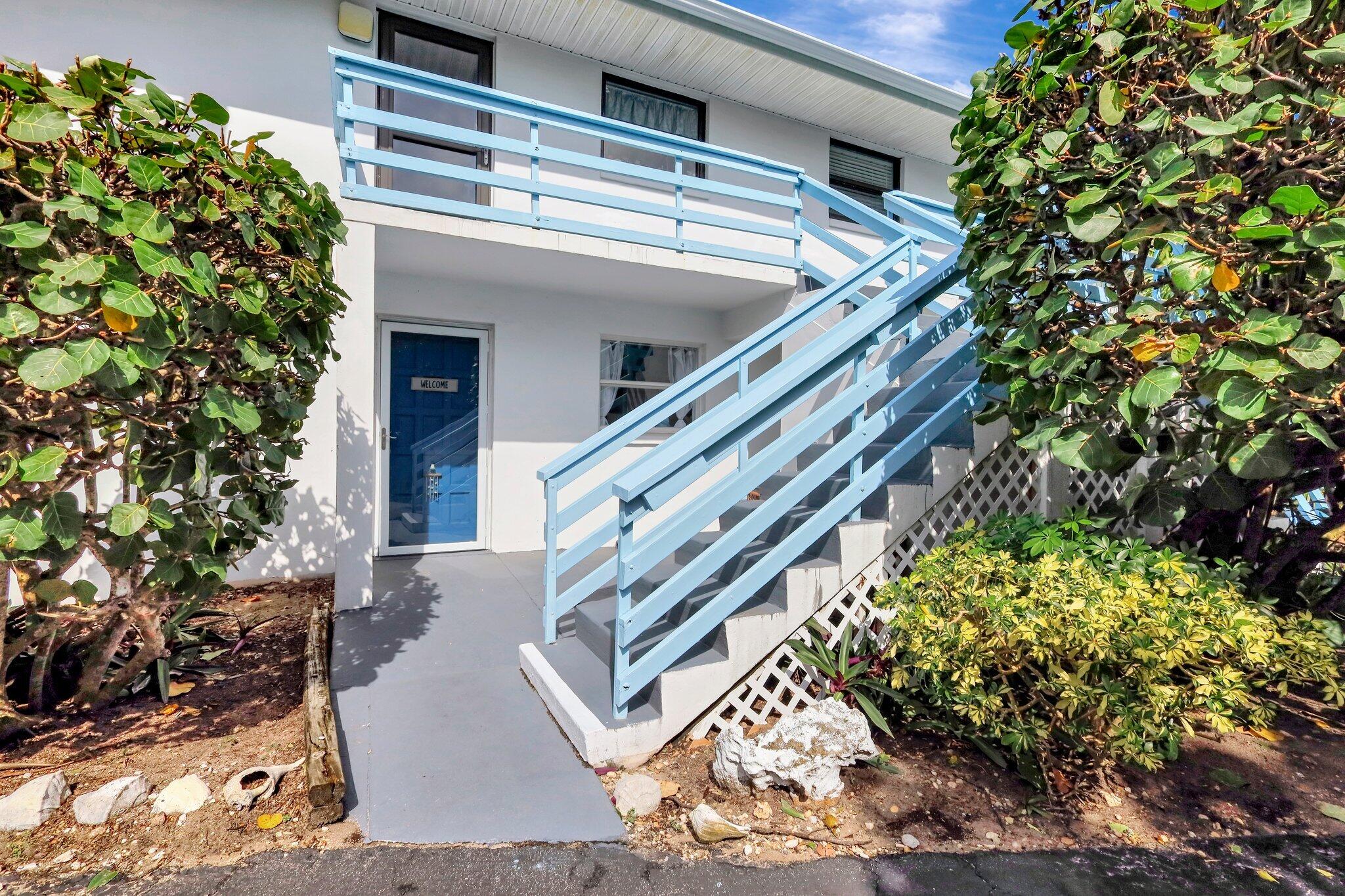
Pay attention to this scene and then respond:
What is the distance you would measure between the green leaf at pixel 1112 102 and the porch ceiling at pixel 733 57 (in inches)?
186

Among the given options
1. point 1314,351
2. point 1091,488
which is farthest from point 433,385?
point 1314,351

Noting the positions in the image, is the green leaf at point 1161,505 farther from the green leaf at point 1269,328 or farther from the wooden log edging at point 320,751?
the wooden log edging at point 320,751

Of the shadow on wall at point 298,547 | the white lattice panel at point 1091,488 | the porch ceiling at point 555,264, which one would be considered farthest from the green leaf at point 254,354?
the white lattice panel at point 1091,488

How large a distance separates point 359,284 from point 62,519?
285 cm

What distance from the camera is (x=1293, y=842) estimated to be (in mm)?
2453

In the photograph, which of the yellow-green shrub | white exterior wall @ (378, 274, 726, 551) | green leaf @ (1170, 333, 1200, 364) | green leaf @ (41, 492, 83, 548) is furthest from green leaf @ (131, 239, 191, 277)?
white exterior wall @ (378, 274, 726, 551)

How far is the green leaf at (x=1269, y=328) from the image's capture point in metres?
2.17

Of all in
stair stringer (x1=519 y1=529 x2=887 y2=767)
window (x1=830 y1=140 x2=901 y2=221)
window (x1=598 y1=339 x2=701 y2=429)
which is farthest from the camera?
window (x1=830 y1=140 x2=901 y2=221)

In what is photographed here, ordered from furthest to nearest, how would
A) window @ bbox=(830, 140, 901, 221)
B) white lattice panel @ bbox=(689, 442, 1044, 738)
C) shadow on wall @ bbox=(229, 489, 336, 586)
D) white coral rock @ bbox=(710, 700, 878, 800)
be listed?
window @ bbox=(830, 140, 901, 221) → shadow on wall @ bbox=(229, 489, 336, 586) → white lattice panel @ bbox=(689, 442, 1044, 738) → white coral rock @ bbox=(710, 700, 878, 800)

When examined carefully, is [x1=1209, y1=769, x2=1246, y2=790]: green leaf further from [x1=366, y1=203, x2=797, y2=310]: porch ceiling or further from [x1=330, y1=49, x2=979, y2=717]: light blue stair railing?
[x1=366, y1=203, x2=797, y2=310]: porch ceiling

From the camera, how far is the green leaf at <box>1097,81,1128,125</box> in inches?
93.7

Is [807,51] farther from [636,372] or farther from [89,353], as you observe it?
[89,353]

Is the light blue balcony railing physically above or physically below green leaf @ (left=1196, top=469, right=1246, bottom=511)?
above

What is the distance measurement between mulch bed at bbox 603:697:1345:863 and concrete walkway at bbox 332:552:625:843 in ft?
0.98
